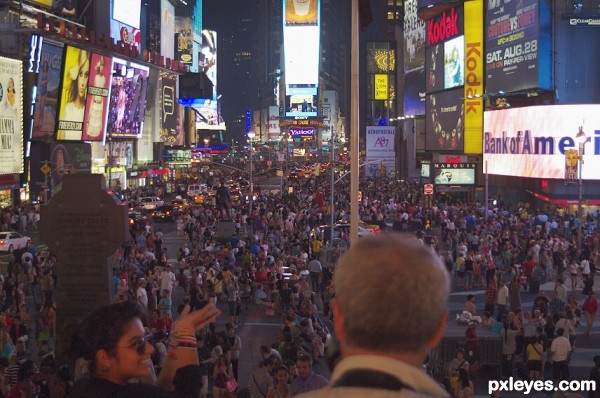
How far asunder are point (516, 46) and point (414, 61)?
3142 cm

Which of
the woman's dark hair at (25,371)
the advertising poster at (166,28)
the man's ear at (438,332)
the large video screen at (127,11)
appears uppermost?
the advertising poster at (166,28)

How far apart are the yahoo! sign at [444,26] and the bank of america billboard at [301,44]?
7381 cm

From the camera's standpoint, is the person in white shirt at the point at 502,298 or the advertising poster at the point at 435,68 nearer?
the person in white shirt at the point at 502,298

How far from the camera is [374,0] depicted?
15188 centimetres

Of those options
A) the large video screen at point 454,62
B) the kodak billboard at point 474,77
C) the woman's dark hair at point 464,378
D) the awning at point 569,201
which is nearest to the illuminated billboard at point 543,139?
the awning at point 569,201

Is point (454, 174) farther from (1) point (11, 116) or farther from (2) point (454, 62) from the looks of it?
(1) point (11, 116)

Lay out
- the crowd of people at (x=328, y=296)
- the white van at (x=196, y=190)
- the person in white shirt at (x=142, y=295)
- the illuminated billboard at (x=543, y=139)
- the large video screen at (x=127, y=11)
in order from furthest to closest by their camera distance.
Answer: the large video screen at (x=127, y=11) → the white van at (x=196, y=190) → the illuminated billboard at (x=543, y=139) → the person in white shirt at (x=142, y=295) → the crowd of people at (x=328, y=296)

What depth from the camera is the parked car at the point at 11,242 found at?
34.2 meters

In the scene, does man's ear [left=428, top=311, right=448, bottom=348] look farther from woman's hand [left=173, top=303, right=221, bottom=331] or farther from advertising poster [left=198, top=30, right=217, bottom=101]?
advertising poster [left=198, top=30, right=217, bottom=101]

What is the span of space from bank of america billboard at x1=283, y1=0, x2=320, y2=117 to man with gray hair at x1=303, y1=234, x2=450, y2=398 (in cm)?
14608

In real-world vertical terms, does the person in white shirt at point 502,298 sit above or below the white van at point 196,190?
below

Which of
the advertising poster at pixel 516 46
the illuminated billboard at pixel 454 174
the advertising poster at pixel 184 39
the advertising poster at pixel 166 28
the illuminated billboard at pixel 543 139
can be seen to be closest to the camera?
the illuminated billboard at pixel 543 139

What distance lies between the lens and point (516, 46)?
180 feet

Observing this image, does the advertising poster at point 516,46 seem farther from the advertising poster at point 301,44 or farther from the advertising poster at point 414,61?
the advertising poster at point 301,44
